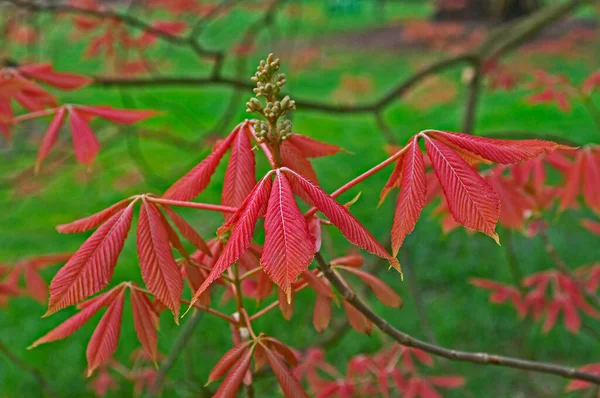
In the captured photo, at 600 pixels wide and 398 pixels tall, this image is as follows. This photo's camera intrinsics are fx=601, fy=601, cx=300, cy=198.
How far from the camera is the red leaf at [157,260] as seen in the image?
655mm

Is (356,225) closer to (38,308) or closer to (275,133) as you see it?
(275,133)

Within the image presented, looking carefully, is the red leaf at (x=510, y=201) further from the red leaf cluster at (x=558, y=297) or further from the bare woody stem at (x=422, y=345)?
the red leaf cluster at (x=558, y=297)

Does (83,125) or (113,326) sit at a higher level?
(83,125)

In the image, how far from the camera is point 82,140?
1.16 meters

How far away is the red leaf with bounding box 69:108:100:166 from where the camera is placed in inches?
44.3

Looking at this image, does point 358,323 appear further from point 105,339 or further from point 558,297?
point 558,297

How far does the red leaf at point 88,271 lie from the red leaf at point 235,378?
0.20 m

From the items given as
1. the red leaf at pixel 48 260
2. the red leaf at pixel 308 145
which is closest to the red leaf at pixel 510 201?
the red leaf at pixel 308 145

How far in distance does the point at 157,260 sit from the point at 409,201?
0.94ft

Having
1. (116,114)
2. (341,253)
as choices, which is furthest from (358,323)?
(341,253)

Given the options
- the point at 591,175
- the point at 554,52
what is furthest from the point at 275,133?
the point at 554,52

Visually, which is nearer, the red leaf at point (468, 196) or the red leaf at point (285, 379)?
the red leaf at point (468, 196)

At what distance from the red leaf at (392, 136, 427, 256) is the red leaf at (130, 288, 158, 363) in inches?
13.8

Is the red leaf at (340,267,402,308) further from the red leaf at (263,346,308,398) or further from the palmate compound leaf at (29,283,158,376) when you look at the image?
the palmate compound leaf at (29,283,158,376)
